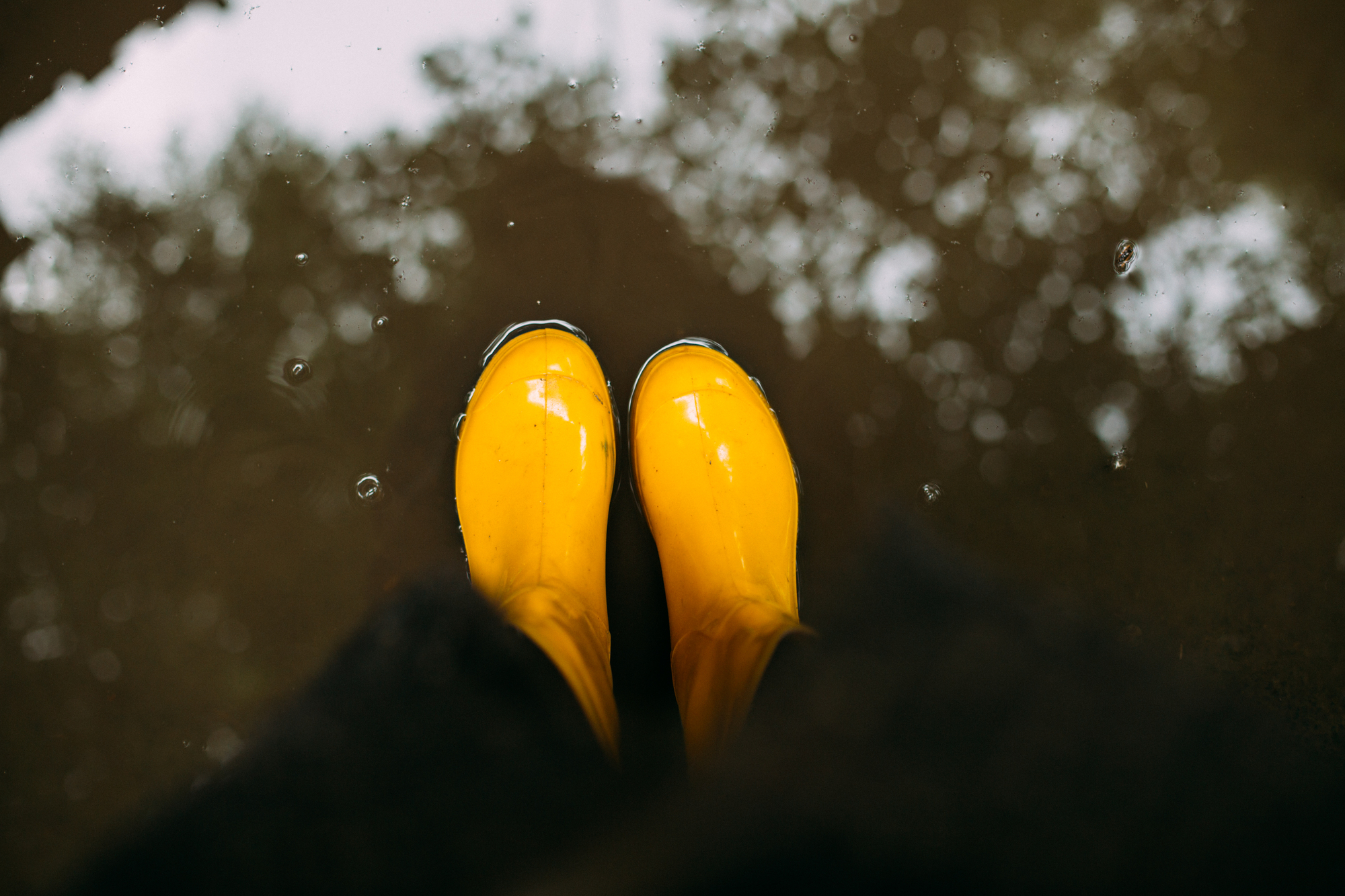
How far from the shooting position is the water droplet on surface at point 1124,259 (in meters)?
1.26

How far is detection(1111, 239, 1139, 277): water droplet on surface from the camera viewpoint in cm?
126

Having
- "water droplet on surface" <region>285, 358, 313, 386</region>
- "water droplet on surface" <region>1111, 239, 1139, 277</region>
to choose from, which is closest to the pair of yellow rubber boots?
"water droplet on surface" <region>285, 358, 313, 386</region>

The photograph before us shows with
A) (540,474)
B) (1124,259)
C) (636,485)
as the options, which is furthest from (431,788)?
(1124,259)

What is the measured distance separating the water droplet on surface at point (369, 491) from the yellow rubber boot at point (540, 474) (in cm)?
15

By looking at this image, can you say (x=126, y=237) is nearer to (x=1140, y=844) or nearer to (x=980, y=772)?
(x=980, y=772)

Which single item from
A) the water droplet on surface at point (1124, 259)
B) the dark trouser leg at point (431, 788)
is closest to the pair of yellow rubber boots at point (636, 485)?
the dark trouser leg at point (431, 788)

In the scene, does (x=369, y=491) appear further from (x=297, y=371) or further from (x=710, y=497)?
(x=710, y=497)

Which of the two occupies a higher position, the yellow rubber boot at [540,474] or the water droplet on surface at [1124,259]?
the water droplet on surface at [1124,259]

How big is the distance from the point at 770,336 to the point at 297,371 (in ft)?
2.83

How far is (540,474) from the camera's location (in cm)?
109

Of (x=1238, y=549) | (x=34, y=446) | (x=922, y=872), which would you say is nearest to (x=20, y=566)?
(x=34, y=446)

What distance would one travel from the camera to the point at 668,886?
0.78 meters

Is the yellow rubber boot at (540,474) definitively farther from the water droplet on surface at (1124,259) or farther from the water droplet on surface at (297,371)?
the water droplet on surface at (1124,259)

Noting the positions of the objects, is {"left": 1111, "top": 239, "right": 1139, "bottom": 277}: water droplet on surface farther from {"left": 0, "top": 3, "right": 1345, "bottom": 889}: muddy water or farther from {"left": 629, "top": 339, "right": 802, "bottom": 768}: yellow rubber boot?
{"left": 629, "top": 339, "right": 802, "bottom": 768}: yellow rubber boot
